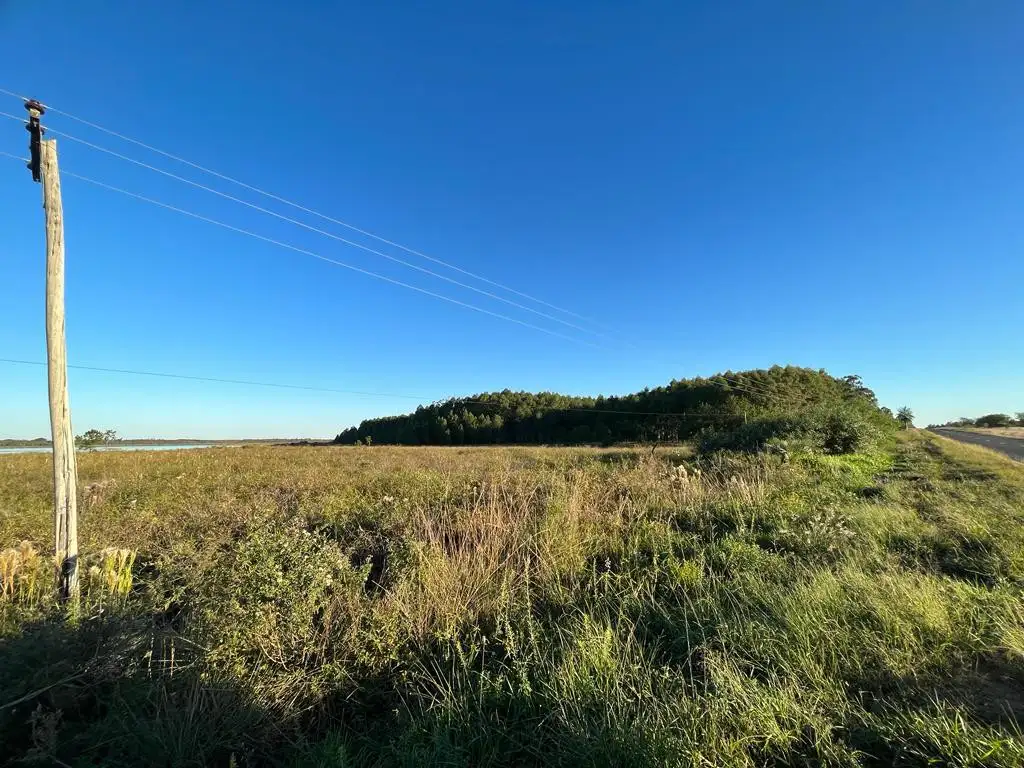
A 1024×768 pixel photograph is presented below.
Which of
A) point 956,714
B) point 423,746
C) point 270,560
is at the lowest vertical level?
point 423,746

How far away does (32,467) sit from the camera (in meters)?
17.2

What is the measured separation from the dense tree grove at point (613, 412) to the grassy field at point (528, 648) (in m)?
34.2

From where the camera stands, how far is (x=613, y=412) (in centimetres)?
6669

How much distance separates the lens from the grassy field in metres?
2.51

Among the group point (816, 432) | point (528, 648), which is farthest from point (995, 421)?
point (528, 648)

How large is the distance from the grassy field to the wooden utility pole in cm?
37

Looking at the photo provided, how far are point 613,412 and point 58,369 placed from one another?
214 feet

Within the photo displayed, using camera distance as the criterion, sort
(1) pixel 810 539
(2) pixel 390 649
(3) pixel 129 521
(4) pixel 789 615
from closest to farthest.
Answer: (4) pixel 789 615 < (2) pixel 390 649 < (1) pixel 810 539 < (3) pixel 129 521

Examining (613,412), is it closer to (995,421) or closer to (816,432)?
(816,432)

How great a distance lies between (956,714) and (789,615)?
3.68 ft

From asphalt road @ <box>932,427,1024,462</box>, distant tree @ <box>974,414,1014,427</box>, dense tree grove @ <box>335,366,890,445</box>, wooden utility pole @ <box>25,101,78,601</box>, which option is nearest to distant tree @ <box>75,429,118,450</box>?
dense tree grove @ <box>335,366,890,445</box>

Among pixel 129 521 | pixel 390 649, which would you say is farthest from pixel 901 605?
pixel 129 521

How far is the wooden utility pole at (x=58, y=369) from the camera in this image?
4617mm

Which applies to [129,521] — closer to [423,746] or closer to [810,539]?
[423,746]
